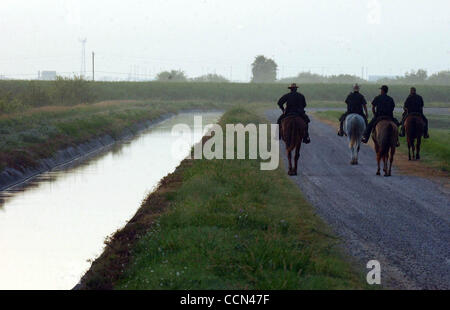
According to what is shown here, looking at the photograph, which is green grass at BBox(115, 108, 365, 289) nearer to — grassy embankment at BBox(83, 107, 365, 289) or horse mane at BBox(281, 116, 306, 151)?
grassy embankment at BBox(83, 107, 365, 289)

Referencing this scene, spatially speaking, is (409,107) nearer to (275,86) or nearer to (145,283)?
(145,283)

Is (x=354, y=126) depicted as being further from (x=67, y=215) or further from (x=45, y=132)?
(x=45, y=132)

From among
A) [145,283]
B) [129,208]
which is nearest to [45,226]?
[129,208]

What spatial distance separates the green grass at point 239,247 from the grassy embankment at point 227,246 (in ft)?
0.05

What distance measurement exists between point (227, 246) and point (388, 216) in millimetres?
5323

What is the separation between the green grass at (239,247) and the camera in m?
9.77

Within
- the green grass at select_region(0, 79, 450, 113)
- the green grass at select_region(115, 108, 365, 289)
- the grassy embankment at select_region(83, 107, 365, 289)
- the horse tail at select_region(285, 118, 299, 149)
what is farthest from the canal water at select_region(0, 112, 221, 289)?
the green grass at select_region(0, 79, 450, 113)

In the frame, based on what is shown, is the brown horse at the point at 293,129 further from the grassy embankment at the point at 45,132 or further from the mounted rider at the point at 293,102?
the grassy embankment at the point at 45,132

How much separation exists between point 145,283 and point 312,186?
11060 mm

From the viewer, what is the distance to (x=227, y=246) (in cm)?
1166

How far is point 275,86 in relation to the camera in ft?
485

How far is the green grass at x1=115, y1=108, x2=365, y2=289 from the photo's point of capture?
32.1 ft

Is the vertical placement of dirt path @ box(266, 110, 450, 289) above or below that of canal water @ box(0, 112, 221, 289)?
above

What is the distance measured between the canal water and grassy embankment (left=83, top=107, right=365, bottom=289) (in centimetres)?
98
